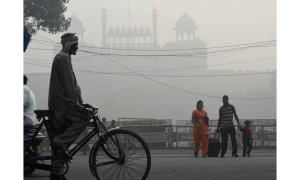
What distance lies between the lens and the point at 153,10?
130750mm

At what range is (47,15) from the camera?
2923cm

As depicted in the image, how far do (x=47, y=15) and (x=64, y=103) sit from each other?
82.8ft

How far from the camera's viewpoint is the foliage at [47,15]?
94.5 feet

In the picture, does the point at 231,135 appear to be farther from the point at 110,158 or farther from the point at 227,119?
the point at 110,158

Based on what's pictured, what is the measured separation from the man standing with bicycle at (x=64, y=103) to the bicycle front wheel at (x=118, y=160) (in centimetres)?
24

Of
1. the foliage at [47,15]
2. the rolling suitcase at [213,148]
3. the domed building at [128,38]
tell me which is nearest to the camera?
the rolling suitcase at [213,148]

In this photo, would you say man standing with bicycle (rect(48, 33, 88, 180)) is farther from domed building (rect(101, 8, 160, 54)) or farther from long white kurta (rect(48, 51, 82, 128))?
domed building (rect(101, 8, 160, 54))

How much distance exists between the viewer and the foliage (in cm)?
2881

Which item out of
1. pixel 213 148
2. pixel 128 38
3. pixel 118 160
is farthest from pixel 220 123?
pixel 128 38

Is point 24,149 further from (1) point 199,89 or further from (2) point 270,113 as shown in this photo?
(1) point 199,89

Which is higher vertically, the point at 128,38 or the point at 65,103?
the point at 128,38

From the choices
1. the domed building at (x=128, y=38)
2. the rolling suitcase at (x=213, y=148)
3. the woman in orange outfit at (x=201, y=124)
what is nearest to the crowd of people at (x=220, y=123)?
the woman in orange outfit at (x=201, y=124)

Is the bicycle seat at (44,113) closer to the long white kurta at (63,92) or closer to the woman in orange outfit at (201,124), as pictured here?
the long white kurta at (63,92)

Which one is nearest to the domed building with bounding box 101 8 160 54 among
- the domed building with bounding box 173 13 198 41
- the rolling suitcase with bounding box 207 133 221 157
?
the domed building with bounding box 173 13 198 41
